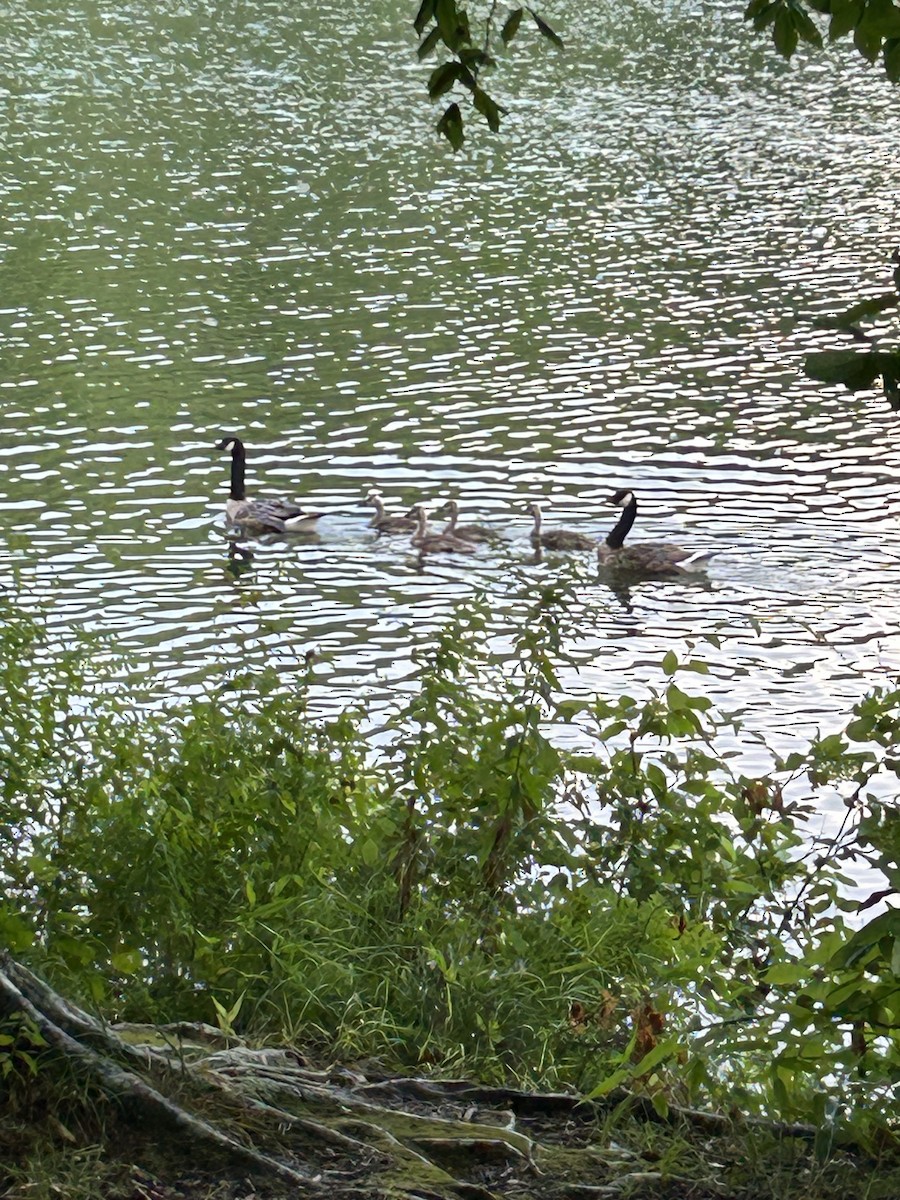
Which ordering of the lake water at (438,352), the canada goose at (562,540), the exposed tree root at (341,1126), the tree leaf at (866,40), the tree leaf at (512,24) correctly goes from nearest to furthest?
the tree leaf at (866,40) < the exposed tree root at (341,1126) < the tree leaf at (512,24) < the lake water at (438,352) < the canada goose at (562,540)

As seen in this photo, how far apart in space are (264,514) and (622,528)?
379 centimetres

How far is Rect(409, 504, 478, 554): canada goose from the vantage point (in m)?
17.8

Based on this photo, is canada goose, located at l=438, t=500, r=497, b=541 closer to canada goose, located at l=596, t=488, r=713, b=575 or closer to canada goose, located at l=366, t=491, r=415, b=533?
canada goose, located at l=366, t=491, r=415, b=533

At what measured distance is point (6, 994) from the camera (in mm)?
4859

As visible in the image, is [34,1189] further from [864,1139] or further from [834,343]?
[834,343]

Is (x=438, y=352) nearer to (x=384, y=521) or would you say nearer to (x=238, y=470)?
(x=238, y=470)

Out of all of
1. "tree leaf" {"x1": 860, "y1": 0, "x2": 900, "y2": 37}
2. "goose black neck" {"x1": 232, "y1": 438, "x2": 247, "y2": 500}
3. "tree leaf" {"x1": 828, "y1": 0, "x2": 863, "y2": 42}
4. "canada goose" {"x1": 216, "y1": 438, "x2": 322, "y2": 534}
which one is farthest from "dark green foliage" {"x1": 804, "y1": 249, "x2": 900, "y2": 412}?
"goose black neck" {"x1": 232, "y1": 438, "x2": 247, "y2": 500}

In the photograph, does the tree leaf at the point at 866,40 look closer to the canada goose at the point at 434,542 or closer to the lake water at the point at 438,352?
the lake water at the point at 438,352

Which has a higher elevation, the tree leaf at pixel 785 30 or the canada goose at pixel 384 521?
the tree leaf at pixel 785 30

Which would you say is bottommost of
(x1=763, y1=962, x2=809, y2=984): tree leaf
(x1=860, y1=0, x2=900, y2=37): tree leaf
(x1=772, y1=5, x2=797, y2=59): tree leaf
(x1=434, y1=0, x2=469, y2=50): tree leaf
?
(x1=763, y1=962, x2=809, y2=984): tree leaf

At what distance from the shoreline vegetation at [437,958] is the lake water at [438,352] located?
1020 mm

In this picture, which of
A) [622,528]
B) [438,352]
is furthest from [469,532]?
[438,352]

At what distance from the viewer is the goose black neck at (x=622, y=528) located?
17.7 meters

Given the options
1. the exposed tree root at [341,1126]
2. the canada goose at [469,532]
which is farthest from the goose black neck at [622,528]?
the exposed tree root at [341,1126]
